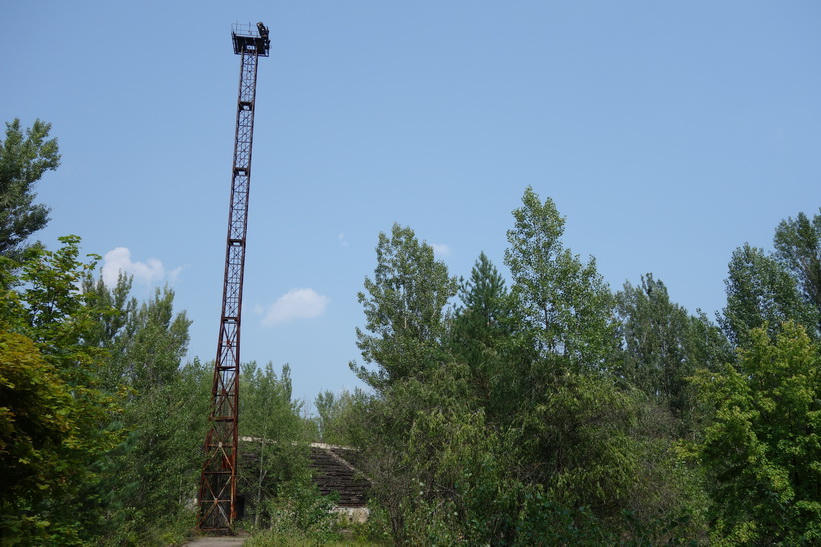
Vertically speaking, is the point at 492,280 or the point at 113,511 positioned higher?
the point at 492,280

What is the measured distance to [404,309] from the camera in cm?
3133

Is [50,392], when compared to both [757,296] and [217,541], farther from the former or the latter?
[757,296]

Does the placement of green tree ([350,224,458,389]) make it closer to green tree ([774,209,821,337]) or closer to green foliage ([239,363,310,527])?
green foliage ([239,363,310,527])

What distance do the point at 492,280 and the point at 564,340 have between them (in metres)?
14.3

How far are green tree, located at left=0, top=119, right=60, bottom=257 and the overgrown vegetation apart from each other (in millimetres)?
73

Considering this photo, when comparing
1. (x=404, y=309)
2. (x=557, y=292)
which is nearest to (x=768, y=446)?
(x=557, y=292)

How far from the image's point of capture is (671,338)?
39.3 meters

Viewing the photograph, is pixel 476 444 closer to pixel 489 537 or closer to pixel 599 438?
pixel 599 438

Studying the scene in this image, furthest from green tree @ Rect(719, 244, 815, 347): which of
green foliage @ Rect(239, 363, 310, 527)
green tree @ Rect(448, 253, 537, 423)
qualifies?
green foliage @ Rect(239, 363, 310, 527)

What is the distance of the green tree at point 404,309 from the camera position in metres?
29.8

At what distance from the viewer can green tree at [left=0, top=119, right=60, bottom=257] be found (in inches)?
802

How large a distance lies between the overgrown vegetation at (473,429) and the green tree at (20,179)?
73mm

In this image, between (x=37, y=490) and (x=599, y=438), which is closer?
(x=37, y=490)

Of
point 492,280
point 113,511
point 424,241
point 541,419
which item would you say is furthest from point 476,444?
point 424,241
